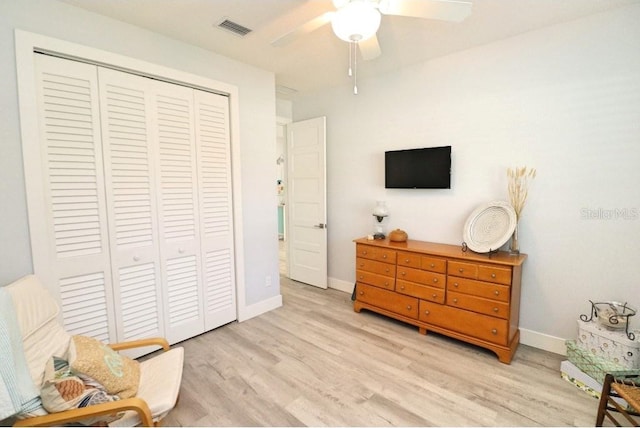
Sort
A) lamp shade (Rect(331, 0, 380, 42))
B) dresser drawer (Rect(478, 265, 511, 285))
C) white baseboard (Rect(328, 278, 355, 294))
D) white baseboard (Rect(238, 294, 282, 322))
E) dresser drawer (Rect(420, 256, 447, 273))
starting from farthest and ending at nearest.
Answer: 1. white baseboard (Rect(328, 278, 355, 294))
2. white baseboard (Rect(238, 294, 282, 322))
3. dresser drawer (Rect(420, 256, 447, 273))
4. dresser drawer (Rect(478, 265, 511, 285))
5. lamp shade (Rect(331, 0, 380, 42))

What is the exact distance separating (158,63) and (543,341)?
3.99 metres

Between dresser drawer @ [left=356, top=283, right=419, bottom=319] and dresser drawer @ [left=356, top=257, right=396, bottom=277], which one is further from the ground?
dresser drawer @ [left=356, top=257, right=396, bottom=277]

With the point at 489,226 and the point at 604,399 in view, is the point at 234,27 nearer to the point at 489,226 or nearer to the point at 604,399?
the point at 489,226

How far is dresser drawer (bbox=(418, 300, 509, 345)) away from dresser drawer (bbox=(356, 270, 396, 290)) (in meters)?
0.34

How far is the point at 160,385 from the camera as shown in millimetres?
1606

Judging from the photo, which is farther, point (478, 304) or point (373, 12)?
point (478, 304)

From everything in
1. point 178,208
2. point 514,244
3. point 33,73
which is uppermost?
point 33,73

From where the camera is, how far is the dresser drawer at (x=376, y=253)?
9.44 ft

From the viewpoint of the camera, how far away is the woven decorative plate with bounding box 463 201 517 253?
2.41m

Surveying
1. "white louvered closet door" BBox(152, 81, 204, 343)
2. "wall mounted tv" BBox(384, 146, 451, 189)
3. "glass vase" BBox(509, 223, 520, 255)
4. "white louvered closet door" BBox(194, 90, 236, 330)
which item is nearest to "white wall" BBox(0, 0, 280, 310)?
"white louvered closet door" BBox(194, 90, 236, 330)

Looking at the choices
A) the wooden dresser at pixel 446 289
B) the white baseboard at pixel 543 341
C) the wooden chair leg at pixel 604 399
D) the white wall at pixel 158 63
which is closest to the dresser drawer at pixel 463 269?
the wooden dresser at pixel 446 289

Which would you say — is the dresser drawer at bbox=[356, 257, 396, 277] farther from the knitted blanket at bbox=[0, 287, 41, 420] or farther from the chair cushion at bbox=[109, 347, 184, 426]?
the knitted blanket at bbox=[0, 287, 41, 420]

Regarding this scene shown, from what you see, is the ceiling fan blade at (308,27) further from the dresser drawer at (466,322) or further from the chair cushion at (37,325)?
the dresser drawer at (466,322)

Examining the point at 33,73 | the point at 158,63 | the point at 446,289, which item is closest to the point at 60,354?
the point at 33,73
